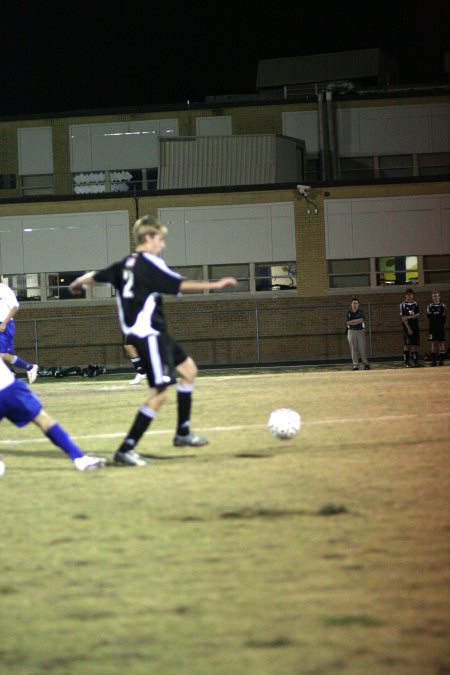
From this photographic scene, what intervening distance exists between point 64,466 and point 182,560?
180 inches

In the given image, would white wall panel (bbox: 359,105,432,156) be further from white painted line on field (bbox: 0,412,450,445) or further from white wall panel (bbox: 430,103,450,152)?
white painted line on field (bbox: 0,412,450,445)

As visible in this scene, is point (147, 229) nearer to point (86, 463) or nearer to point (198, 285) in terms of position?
point (198, 285)

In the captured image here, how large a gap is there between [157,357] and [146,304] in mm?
513

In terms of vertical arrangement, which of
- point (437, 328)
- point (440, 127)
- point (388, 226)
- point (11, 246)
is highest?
point (440, 127)

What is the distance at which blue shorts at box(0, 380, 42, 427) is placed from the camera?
9703 millimetres

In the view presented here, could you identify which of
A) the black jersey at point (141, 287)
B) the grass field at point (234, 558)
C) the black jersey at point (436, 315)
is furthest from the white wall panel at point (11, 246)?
the black jersey at point (141, 287)

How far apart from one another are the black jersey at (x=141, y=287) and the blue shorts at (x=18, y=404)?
112cm

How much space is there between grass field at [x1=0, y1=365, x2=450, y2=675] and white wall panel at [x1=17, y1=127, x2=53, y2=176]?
39152 mm

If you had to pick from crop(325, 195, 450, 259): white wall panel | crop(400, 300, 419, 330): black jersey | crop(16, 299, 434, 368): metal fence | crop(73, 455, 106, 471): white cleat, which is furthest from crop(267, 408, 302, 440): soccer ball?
crop(325, 195, 450, 259): white wall panel

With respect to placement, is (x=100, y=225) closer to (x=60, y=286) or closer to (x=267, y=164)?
(x=60, y=286)

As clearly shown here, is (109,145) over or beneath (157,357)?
over

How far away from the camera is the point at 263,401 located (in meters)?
17.6

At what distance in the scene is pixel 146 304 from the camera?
33.9 feet

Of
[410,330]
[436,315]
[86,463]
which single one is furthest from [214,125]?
[86,463]
